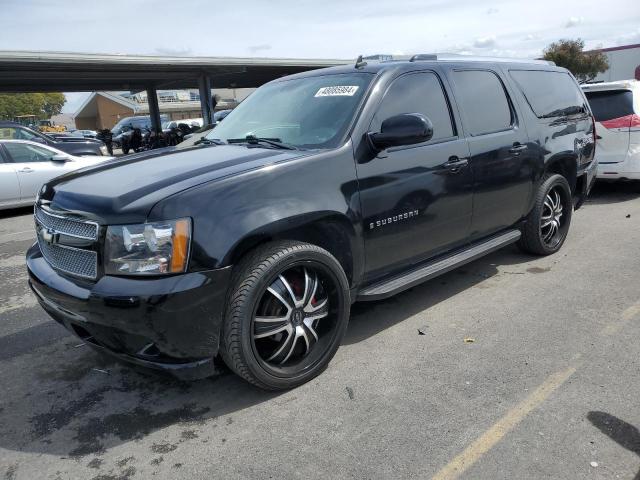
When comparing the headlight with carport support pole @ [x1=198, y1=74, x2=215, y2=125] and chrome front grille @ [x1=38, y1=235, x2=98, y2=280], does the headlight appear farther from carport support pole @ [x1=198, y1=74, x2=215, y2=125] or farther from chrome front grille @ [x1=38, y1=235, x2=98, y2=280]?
carport support pole @ [x1=198, y1=74, x2=215, y2=125]

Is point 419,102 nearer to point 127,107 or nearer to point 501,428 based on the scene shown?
point 501,428

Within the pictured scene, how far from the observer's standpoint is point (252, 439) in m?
2.75

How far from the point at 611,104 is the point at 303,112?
6.26m

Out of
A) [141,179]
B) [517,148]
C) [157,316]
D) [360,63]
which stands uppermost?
[360,63]

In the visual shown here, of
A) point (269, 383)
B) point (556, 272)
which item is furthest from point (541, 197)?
point (269, 383)

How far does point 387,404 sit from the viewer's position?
2992 mm

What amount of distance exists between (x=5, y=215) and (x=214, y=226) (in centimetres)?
929

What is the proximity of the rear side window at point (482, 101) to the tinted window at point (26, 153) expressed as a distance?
8.68 m

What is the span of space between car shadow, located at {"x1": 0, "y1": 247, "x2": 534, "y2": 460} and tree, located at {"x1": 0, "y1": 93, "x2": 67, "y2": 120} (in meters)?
98.6

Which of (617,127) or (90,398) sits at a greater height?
(617,127)

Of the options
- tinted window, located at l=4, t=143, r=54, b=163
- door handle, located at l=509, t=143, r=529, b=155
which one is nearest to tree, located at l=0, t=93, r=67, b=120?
tinted window, located at l=4, t=143, r=54, b=163

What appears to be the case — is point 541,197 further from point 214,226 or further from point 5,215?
point 5,215

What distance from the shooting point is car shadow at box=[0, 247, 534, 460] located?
2855 mm

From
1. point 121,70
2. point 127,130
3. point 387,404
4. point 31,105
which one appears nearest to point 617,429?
point 387,404
